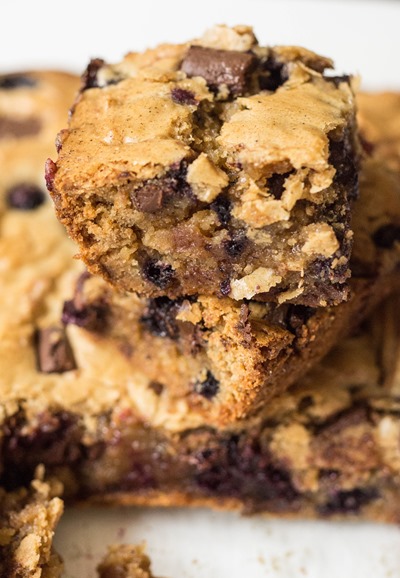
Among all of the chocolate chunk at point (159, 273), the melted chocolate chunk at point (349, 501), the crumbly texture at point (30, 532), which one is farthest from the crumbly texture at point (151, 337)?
the melted chocolate chunk at point (349, 501)

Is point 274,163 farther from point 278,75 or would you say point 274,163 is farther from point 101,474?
point 101,474

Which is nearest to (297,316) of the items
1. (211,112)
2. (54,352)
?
(211,112)

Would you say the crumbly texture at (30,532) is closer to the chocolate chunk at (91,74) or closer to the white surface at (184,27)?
the chocolate chunk at (91,74)

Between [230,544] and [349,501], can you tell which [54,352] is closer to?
[230,544]

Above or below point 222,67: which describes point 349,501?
below

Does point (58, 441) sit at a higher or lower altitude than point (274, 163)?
lower

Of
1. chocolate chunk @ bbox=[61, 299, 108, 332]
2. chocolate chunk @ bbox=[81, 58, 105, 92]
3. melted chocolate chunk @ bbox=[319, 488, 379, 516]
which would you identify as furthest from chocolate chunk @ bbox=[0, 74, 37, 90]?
melted chocolate chunk @ bbox=[319, 488, 379, 516]

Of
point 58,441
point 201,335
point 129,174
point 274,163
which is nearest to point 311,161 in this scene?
point 274,163
